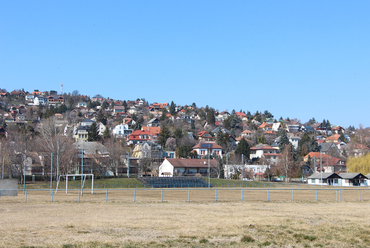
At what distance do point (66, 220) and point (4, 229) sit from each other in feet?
12.2

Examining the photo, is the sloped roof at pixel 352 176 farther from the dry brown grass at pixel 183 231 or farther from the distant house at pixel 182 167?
the dry brown grass at pixel 183 231

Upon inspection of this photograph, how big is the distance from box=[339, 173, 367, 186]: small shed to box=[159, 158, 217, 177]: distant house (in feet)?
102

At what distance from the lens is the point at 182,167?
94375mm

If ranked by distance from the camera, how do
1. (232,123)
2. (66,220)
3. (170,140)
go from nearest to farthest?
A: (66,220), (170,140), (232,123)

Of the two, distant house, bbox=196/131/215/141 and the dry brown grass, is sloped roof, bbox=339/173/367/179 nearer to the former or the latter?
the dry brown grass

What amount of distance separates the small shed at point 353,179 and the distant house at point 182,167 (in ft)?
102

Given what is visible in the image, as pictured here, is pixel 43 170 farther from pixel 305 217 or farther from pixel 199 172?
pixel 305 217

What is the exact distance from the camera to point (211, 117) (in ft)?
640

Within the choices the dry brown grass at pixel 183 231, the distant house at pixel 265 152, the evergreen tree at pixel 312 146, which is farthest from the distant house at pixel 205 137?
the dry brown grass at pixel 183 231

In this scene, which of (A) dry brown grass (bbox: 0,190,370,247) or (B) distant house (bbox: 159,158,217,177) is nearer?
(A) dry brown grass (bbox: 0,190,370,247)

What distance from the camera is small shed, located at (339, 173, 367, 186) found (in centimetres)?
8256

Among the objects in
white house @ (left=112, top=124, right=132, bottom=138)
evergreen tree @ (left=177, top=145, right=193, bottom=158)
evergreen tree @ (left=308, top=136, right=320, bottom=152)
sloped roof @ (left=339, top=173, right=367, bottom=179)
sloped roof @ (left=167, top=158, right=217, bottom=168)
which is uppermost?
white house @ (left=112, top=124, right=132, bottom=138)

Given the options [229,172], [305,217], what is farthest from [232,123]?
[305,217]

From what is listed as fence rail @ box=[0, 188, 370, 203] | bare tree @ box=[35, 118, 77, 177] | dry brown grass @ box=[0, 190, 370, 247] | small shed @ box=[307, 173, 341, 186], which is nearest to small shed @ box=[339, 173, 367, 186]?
small shed @ box=[307, 173, 341, 186]
